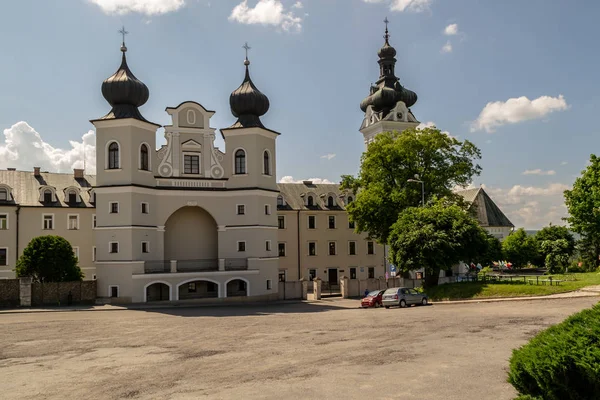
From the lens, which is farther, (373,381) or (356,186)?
(356,186)

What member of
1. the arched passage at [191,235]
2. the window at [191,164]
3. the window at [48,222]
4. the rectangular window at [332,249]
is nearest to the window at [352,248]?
the rectangular window at [332,249]

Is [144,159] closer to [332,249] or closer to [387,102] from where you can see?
[332,249]

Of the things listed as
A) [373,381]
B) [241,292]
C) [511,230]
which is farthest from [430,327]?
[511,230]

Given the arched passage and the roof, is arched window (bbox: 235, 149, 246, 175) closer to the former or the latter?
the arched passage

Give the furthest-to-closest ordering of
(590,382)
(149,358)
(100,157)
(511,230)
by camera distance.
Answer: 1. (511,230)
2. (100,157)
3. (149,358)
4. (590,382)

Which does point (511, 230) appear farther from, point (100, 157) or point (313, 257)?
point (100, 157)

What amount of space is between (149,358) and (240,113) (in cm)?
3174

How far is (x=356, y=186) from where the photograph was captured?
54.3 metres

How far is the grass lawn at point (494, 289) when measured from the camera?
117 feet

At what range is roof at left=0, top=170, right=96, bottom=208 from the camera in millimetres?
51031

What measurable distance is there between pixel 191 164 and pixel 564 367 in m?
40.3

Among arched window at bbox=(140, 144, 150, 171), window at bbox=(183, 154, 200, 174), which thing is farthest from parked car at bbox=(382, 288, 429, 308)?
arched window at bbox=(140, 144, 150, 171)

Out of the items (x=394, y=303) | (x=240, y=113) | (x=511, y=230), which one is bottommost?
(x=394, y=303)

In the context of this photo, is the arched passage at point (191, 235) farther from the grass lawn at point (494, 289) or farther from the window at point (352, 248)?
the window at point (352, 248)
